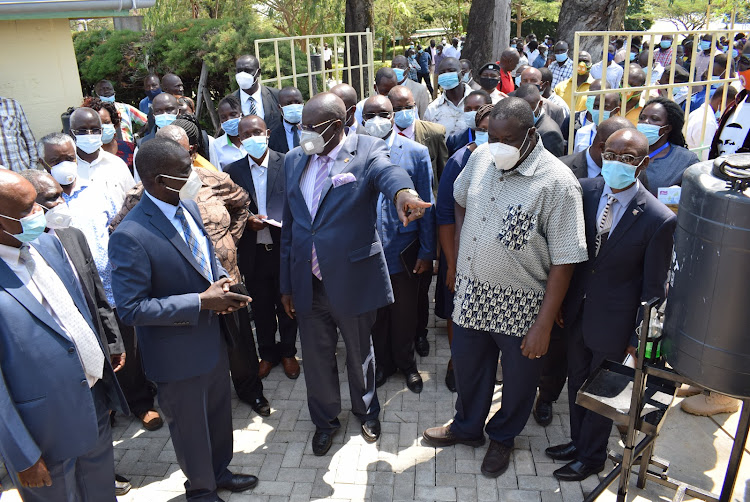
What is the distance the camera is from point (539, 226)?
316 cm

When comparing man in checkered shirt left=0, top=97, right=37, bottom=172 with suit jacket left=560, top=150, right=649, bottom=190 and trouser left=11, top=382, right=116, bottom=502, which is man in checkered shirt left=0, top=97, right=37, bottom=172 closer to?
trouser left=11, top=382, right=116, bottom=502

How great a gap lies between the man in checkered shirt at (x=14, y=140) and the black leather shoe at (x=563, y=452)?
5288 millimetres

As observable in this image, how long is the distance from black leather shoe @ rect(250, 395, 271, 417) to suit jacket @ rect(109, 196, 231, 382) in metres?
1.29

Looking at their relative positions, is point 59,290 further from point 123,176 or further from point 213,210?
point 123,176

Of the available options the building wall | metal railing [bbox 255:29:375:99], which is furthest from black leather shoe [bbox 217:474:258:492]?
the building wall

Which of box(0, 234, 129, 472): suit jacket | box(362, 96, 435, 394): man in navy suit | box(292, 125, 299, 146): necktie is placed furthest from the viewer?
box(292, 125, 299, 146): necktie

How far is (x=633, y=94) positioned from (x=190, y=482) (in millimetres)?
5119

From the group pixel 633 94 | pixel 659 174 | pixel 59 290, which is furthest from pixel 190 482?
pixel 633 94

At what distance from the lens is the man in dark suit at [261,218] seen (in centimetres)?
457

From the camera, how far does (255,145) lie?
4535 mm

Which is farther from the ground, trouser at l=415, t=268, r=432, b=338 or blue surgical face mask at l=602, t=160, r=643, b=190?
blue surgical face mask at l=602, t=160, r=643, b=190

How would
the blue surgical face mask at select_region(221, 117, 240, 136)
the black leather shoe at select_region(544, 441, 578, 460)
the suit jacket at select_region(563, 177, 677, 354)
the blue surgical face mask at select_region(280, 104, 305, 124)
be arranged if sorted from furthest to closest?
the blue surgical face mask at select_region(280, 104, 305, 124) < the blue surgical face mask at select_region(221, 117, 240, 136) < the black leather shoe at select_region(544, 441, 578, 460) < the suit jacket at select_region(563, 177, 677, 354)

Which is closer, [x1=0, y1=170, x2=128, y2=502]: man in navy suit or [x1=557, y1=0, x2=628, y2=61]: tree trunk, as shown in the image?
[x1=0, y1=170, x2=128, y2=502]: man in navy suit

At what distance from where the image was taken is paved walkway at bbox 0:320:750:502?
348 cm
